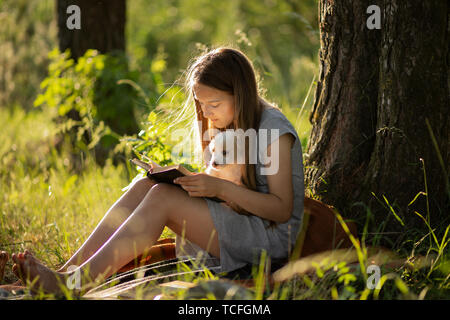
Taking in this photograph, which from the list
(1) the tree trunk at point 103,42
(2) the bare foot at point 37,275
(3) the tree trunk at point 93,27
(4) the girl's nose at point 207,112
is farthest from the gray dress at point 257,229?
(3) the tree trunk at point 93,27

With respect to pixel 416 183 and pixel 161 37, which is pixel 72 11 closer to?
pixel 416 183

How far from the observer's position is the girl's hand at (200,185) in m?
2.42

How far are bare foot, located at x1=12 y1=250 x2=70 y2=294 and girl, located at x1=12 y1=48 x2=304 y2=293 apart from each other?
0.20 ft

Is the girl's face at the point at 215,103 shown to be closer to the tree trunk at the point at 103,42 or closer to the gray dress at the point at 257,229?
the gray dress at the point at 257,229

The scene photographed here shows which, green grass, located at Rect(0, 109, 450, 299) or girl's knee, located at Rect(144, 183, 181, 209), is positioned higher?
girl's knee, located at Rect(144, 183, 181, 209)

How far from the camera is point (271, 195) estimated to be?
2473 mm

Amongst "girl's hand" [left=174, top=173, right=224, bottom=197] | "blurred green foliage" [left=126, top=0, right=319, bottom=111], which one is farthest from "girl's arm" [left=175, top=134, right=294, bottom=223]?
"blurred green foliage" [left=126, top=0, right=319, bottom=111]

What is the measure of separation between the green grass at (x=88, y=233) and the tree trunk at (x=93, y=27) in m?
0.95

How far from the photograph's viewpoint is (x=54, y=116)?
548 cm

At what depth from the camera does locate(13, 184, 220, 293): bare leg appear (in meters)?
2.22

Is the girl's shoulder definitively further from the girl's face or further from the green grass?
the green grass

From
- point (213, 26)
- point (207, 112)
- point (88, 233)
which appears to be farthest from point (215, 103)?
point (213, 26)

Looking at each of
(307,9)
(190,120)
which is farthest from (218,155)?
(307,9)

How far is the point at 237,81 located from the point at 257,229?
713mm
